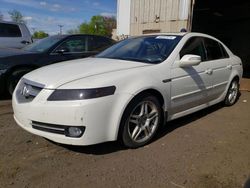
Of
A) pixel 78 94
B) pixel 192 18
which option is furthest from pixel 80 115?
pixel 192 18

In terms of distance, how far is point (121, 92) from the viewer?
3359 mm

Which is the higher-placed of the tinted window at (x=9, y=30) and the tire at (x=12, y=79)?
the tinted window at (x=9, y=30)

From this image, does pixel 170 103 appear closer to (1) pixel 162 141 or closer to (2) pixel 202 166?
(1) pixel 162 141

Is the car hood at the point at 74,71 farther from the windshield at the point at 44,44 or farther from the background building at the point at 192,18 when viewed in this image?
the background building at the point at 192,18

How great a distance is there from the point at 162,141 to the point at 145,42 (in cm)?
160

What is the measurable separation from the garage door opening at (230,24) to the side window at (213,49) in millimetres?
12190

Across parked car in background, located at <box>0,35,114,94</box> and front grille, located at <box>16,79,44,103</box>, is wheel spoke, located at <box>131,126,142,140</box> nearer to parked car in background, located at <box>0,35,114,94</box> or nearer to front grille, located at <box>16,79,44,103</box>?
front grille, located at <box>16,79,44,103</box>

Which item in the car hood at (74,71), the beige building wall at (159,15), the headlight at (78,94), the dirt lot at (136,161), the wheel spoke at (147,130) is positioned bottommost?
the dirt lot at (136,161)

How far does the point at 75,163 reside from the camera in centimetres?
331

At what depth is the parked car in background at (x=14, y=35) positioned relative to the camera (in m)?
9.97

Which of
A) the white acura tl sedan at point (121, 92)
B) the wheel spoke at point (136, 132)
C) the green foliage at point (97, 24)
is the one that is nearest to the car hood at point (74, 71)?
the white acura tl sedan at point (121, 92)

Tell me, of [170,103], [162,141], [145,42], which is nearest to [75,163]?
[162,141]

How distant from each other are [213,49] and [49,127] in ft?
11.2

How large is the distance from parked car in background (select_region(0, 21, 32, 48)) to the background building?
13.4ft
